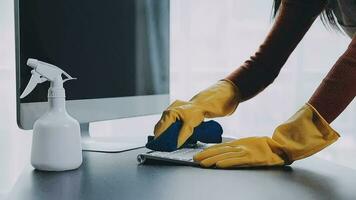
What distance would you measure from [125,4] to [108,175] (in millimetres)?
508

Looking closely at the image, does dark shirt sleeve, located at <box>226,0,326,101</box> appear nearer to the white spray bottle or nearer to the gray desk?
the gray desk

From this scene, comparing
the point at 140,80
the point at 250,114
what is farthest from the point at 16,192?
the point at 250,114

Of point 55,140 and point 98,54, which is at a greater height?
point 98,54

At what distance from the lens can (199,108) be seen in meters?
0.82

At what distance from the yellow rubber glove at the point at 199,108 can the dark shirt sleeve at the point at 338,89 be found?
22 cm

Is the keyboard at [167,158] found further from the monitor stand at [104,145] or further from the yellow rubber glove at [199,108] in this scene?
the monitor stand at [104,145]

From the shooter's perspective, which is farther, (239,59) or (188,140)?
(239,59)

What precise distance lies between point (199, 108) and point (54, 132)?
0.31 meters

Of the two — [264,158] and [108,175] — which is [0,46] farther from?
[264,158]

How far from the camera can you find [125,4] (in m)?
1.01

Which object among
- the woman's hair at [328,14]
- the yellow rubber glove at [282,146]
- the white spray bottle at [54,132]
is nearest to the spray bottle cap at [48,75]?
the white spray bottle at [54,132]

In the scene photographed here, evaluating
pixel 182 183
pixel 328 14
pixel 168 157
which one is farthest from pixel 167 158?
pixel 328 14

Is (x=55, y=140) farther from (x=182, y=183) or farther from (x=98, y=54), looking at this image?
(x=98, y=54)

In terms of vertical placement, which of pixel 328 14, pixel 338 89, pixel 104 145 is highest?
pixel 328 14
